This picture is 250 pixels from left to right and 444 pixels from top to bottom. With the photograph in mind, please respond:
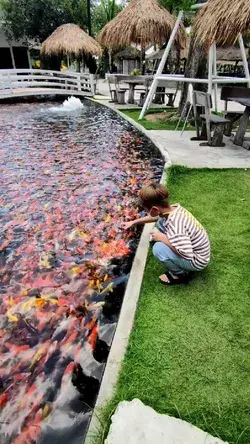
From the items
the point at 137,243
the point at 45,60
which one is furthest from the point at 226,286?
the point at 45,60

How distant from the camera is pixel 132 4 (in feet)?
49.8

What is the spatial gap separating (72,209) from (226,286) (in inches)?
123

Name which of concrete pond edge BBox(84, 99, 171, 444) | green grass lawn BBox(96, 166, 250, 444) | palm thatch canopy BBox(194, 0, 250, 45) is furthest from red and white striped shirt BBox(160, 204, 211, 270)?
palm thatch canopy BBox(194, 0, 250, 45)

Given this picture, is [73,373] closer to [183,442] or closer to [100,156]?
[183,442]

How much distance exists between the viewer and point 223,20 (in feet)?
26.5

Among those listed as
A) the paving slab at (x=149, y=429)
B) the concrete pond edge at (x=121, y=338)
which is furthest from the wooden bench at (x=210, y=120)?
the paving slab at (x=149, y=429)

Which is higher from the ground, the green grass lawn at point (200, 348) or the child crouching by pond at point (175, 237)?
the child crouching by pond at point (175, 237)

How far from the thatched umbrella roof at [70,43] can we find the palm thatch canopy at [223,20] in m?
13.1

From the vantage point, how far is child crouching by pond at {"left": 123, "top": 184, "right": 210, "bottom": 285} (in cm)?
310

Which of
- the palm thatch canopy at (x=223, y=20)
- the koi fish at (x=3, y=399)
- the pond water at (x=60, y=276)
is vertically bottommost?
the pond water at (x=60, y=276)

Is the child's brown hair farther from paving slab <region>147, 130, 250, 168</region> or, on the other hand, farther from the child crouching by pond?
paving slab <region>147, 130, 250, 168</region>

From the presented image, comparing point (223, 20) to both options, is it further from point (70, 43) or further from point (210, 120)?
point (70, 43)

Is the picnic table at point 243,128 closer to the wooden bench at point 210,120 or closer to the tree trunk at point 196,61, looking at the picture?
the wooden bench at point 210,120

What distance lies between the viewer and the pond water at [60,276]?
7.93 ft
